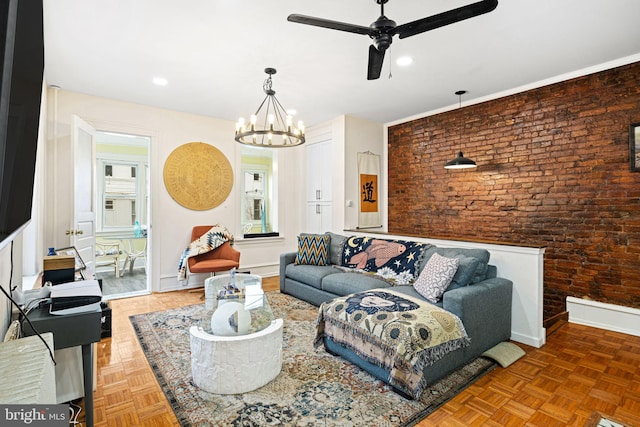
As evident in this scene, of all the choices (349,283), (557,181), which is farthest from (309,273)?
(557,181)

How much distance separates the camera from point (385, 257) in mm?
3559

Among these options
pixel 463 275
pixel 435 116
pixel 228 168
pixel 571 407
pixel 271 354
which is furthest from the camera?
pixel 228 168

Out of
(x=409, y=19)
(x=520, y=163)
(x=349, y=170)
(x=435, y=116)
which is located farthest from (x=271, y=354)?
(x=435, y=116)

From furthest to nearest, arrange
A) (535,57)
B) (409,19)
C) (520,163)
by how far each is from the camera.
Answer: (520,163)
(535,57)
(409,19)

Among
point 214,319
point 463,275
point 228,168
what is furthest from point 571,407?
point 228,168

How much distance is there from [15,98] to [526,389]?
2996 millimetres

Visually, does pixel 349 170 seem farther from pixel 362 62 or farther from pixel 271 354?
pixel 271 354

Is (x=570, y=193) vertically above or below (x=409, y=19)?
below

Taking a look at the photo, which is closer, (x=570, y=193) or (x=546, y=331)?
(x=546, y=331)

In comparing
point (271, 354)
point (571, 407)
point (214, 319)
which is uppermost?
point (214, 319)

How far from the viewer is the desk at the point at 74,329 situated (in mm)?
1548

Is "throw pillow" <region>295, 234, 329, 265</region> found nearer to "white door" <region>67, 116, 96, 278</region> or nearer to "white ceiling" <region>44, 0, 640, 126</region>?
"white ceiling" <region>44, 0, 640, 126</region>

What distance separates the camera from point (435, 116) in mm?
4727

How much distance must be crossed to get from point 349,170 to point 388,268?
6.53 feet
